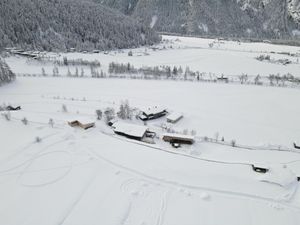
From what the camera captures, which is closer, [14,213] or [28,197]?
[14,213]

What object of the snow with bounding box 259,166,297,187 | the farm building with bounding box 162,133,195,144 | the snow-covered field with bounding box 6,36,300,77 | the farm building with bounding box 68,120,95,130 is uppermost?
the snow-covered field with bounding box 6,36,300,77

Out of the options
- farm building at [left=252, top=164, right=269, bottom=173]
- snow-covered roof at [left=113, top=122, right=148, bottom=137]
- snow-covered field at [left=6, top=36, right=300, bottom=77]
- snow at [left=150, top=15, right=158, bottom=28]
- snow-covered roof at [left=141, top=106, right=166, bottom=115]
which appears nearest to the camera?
farm building at [left=252, top=164, right=269, bottom=173]

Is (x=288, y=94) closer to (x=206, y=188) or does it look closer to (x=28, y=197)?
(x=206, y=188)

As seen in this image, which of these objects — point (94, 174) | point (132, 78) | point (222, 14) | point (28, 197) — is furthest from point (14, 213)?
point (222, 14)

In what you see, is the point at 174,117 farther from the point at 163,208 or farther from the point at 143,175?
the point at 163,208

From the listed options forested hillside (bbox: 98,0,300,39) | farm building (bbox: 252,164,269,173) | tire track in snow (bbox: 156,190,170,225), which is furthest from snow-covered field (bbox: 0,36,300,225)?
forested hillside (bbox: 98,0,300,39)

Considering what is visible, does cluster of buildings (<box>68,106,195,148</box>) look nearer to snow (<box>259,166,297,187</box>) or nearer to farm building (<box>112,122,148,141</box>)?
farm building (<box>112,122,148,141</box>)
